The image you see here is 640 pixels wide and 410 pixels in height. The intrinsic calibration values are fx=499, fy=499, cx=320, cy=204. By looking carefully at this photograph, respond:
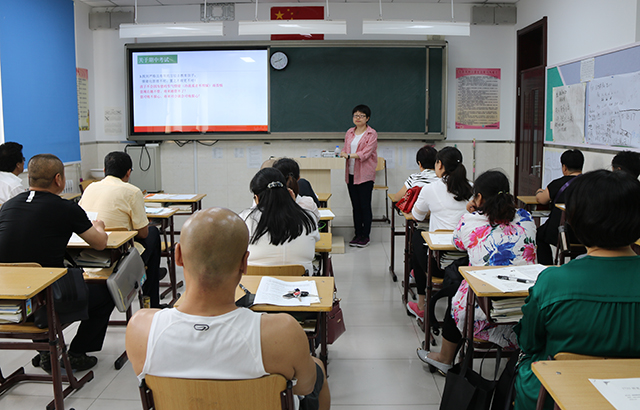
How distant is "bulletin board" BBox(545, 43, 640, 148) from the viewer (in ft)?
13.2

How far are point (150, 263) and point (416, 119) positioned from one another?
13.9ft

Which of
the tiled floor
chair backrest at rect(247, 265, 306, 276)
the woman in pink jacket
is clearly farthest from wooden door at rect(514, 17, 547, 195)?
chair backrest at rect(247, 265, 306, 276)

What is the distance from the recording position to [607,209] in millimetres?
1428

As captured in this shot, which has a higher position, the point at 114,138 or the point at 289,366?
the point at 114,138

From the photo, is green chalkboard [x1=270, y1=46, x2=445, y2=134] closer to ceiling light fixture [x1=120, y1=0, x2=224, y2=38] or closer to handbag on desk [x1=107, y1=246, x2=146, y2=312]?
ceiling light fixture [x1=120, y1=0, x2=224, y2=38]

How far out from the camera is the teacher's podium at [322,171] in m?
5.79

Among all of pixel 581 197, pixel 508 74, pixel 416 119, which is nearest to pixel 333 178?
pixel 416 119

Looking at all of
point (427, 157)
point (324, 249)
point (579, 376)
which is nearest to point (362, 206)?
point (427, 157)

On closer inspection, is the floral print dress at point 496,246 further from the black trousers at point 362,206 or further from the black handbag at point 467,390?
the black trousers at point 362,206

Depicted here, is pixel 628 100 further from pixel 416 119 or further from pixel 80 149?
pixel 80 149

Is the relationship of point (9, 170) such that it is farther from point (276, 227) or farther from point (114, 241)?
point (276, 227)

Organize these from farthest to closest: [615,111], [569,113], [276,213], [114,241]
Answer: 1. [569,113]
2. [615,111]
3. [114,241]
4. [276,213]

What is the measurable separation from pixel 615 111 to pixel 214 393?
4278mm

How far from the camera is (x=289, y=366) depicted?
1267mm
